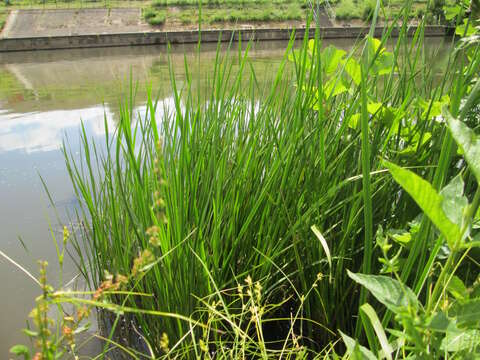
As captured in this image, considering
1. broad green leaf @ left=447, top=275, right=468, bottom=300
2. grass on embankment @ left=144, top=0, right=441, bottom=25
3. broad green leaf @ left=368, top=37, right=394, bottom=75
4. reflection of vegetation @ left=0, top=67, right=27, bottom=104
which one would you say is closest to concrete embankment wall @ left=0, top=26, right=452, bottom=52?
grass on embankment @ left=144, top=0, right=441, bottom=25

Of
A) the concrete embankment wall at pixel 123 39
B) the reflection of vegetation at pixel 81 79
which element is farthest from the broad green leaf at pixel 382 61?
the concrete embankment wall at pixel 123 39

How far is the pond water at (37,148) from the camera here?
52.2 inches

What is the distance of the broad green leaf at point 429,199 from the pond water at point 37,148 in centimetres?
47

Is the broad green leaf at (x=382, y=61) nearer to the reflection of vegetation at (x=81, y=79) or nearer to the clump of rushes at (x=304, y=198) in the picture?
the clump of rushes at (x=304, y=198)

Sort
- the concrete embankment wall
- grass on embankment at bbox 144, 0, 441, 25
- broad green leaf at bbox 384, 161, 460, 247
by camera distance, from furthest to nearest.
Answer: grass on embankment at bbox 144, 0, 441, 25
the concrete embankment wall
broad green leaf at bbox 384, 161, 460, 247

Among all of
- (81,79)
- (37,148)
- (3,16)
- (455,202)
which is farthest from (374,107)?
(3,16)

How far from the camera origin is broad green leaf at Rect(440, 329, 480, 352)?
369 millimetres

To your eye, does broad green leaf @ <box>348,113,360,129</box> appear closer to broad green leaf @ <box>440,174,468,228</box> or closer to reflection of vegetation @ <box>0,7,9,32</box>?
broad green leaf @ <box>440,174,468,228</box>

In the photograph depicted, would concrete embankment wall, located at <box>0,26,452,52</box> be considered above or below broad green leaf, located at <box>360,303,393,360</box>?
below

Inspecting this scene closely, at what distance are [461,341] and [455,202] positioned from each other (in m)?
0.14

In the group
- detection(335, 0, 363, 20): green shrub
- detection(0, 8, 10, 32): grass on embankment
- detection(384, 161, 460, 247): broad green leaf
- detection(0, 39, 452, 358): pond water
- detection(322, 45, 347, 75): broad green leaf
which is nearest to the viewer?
detection(384, 161, 460, 247): broad green leaf

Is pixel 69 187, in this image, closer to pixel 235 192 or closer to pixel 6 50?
pixel 235 192

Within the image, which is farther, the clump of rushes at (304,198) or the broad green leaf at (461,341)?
the clump of rushes at (304,198)

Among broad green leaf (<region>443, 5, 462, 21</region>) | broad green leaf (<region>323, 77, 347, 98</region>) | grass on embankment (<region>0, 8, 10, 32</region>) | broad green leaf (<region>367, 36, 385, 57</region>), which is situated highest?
broad green leaf (<region>443, 5, 462, 21</region>)
